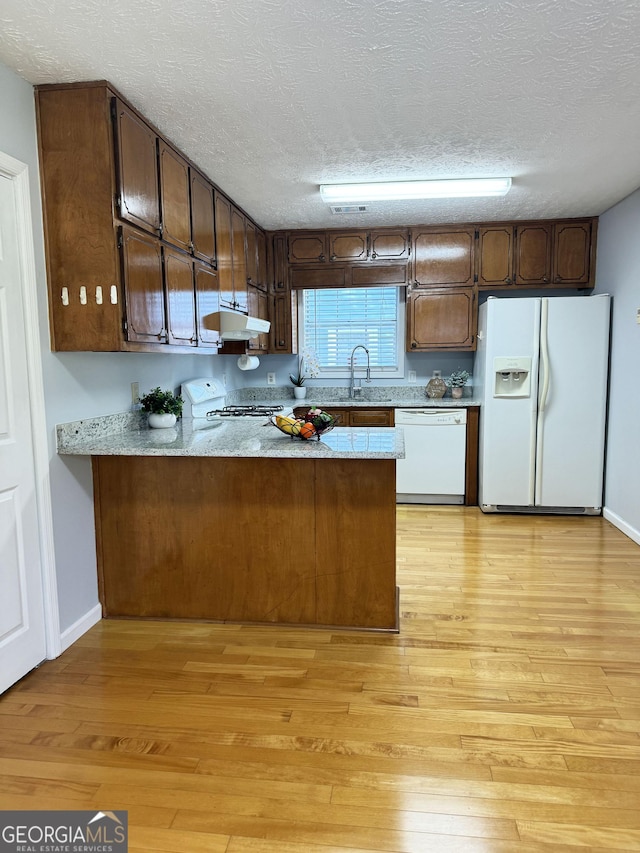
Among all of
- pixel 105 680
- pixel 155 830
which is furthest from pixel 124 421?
pixel 155 830

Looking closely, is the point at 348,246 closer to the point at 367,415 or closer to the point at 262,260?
the point at 262,260

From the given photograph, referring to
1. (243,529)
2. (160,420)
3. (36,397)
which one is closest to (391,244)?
(160,420)

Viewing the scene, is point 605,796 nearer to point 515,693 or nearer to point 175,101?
point 515,693

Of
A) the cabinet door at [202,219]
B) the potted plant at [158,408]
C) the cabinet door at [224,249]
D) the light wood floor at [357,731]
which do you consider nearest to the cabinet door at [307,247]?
the cabinet door at [224,249]

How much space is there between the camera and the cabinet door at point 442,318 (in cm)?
472

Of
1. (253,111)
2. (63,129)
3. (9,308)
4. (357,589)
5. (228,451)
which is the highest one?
(253,111)

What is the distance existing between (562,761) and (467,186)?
10.2 ft

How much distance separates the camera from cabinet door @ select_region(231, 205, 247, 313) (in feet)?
12.7

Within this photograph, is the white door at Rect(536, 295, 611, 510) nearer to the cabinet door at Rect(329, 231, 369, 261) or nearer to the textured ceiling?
the textured ceiling

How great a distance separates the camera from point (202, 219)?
3244mm

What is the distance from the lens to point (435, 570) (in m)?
3.29

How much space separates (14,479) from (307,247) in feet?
11.3

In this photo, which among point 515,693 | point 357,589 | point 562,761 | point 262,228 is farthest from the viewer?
point 262,228

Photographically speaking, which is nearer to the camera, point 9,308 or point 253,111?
point 9,308
